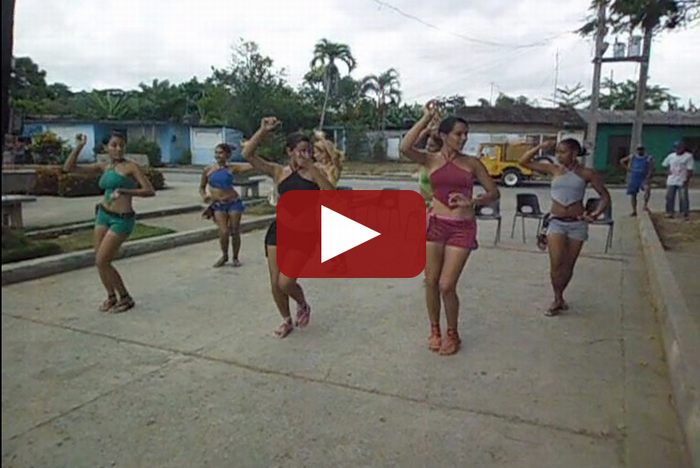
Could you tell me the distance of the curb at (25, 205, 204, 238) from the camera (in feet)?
30.8

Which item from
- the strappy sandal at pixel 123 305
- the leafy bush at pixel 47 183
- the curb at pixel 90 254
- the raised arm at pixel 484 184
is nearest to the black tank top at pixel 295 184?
the raised arm at pixel 484 184

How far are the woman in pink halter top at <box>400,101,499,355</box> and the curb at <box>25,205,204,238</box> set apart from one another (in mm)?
5270

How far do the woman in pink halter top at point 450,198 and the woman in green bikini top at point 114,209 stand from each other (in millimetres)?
2648

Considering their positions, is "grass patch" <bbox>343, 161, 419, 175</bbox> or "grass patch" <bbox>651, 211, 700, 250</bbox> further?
"grass patch" <bbox>343, 161, 419, 175</bbox>

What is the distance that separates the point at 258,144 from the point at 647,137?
3064 centimetres

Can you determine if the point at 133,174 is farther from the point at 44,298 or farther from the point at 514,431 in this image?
the point at 514,431

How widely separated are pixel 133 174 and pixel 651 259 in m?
6.45

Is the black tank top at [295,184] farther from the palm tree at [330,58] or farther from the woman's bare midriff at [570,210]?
the palm tree at [330,58]

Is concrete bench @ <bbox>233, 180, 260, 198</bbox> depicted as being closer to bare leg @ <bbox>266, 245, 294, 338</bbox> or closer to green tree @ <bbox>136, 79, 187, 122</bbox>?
bare leg @ <bbox>266, 245, 294, 338</bbox>

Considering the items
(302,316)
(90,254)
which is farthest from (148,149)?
(302,316)

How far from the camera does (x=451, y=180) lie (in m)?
4.42

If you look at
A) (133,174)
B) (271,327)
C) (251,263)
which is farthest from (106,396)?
(251,263)

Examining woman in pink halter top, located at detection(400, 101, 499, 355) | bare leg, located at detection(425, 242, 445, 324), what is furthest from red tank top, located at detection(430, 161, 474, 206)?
bare leg, located at detection(425, 242, 445, 324)
